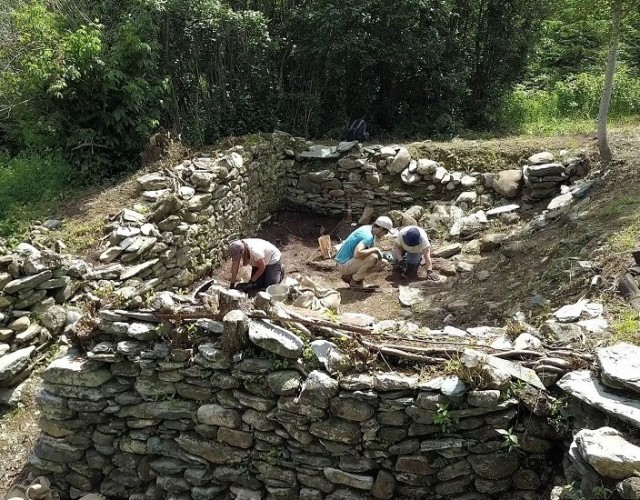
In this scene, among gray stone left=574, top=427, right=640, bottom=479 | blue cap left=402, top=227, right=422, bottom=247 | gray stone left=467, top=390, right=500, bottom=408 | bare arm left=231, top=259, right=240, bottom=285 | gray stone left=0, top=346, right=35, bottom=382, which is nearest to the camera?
gray stone left=574, top=427, right=640, bottom=479

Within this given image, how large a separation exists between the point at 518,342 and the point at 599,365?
2.39 ft

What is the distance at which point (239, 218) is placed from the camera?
990 centimetres

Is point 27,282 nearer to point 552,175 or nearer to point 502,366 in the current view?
point 502,366

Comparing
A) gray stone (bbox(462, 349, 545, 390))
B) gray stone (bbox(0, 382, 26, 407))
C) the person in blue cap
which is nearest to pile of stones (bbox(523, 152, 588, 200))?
the person in blue cap

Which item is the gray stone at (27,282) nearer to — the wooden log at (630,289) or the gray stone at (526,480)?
the gray stone at (526,480)

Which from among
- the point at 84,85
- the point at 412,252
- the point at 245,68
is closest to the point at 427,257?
the point at 412,252

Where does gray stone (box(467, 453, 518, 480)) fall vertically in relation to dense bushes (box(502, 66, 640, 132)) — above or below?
below

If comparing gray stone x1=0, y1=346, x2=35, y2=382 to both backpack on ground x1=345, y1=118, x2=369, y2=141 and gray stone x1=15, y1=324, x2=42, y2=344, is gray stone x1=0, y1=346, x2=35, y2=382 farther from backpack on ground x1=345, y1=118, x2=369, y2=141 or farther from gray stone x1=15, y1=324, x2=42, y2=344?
backpack on ground x1=345, y1=118, x2=369, y2=141

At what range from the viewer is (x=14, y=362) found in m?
5.70

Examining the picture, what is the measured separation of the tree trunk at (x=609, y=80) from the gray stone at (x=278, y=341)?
6.39 m

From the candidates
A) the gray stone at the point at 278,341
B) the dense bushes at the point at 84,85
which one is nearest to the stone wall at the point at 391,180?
the dense bushes at the point at 84,85

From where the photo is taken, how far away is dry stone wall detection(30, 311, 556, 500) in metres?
3.70

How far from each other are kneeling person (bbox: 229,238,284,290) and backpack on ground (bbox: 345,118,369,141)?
537 cm

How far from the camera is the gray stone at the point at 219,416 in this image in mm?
4223
